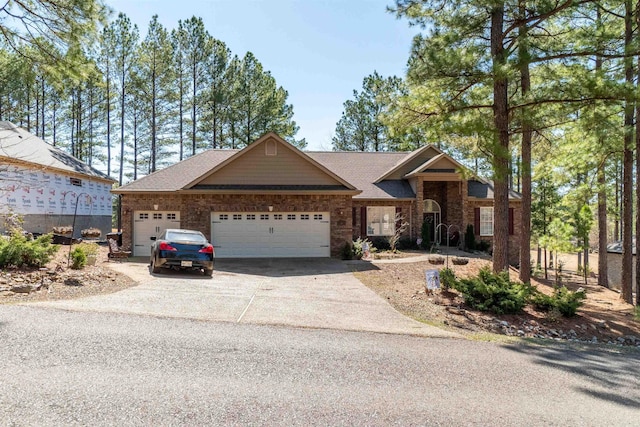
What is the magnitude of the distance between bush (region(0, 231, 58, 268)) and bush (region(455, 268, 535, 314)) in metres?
10.4

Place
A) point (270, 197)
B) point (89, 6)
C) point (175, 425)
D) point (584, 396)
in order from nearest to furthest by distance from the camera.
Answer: point (175, 425) → point (584, 396) → point (89, 6) → point (270, 197)

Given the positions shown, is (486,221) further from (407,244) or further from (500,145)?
(500,145)

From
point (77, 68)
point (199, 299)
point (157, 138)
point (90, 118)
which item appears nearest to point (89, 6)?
point (77, 68)

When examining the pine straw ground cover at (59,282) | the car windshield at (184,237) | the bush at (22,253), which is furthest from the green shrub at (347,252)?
the bush at (22,253)

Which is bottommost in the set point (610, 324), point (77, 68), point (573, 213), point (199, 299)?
point (610, 324)

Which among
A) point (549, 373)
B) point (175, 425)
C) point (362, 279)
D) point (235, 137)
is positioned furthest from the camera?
point (235, 137)

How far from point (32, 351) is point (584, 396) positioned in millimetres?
6448

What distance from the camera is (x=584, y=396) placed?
423 cm

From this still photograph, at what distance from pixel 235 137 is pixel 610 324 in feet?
92.7

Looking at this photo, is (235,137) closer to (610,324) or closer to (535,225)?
(535,225)

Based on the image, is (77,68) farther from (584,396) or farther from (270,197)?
(584,396)

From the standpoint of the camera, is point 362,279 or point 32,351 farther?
point 362,279

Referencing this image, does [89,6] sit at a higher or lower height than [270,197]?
higher

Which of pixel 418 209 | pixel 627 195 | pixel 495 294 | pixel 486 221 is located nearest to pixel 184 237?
pixel 495 294
